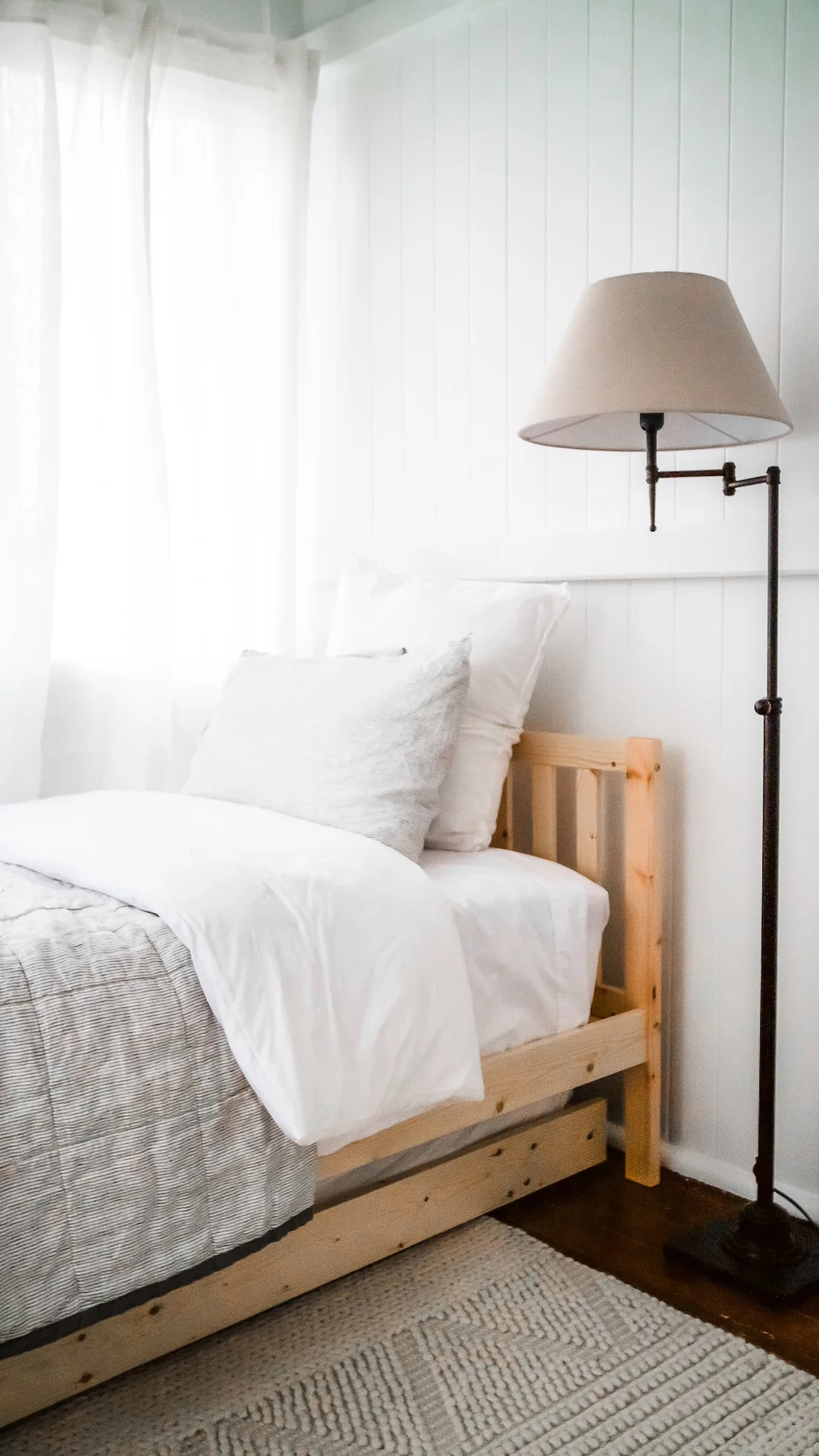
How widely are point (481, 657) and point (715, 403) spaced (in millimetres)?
668

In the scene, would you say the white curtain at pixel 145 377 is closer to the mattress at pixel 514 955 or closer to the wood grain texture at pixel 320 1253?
the mattress at pixel 514 955

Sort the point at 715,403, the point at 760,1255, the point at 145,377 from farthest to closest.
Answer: the point at 145,377 → the point at 760,1255 → the point at 715,403

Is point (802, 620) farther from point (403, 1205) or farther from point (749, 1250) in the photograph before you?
point (403, 1205)

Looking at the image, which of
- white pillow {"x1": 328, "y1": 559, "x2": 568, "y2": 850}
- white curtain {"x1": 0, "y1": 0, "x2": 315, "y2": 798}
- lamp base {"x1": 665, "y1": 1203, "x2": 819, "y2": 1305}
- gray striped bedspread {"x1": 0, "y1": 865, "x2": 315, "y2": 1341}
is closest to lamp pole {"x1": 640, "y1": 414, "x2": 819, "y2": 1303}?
lamp base {"x1": 665, "y1": 1203, "x2": 819, "y2": 1305}

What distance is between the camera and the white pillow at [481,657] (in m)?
2.12

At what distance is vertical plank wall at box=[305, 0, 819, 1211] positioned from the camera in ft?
6.41

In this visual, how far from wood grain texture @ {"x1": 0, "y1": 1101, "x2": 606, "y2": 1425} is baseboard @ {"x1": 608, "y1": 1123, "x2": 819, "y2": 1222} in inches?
5.0

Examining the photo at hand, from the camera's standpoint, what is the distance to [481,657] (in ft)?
7.12

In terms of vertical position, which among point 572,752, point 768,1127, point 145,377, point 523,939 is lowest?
point 768,1127

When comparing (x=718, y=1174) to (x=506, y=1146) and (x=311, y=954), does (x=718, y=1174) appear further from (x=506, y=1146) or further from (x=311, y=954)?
(x=311, y=954)

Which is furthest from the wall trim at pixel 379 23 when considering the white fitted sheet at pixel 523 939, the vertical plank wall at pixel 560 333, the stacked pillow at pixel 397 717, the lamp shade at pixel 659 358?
the white fitted sheet at pixel 523 939

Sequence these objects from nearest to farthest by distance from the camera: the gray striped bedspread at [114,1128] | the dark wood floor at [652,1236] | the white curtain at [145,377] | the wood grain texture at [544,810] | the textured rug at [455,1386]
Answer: the gray striped bedspread at [114,1128] → the textured rug at [455,1386] → the dark wood floor at [652,1236] → the wood grain texture at [544,810] → the white curtain at [145,377]

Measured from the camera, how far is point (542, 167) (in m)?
2.32

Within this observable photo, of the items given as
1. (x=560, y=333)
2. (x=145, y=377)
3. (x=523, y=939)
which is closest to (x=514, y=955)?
(x=523, y=939)
